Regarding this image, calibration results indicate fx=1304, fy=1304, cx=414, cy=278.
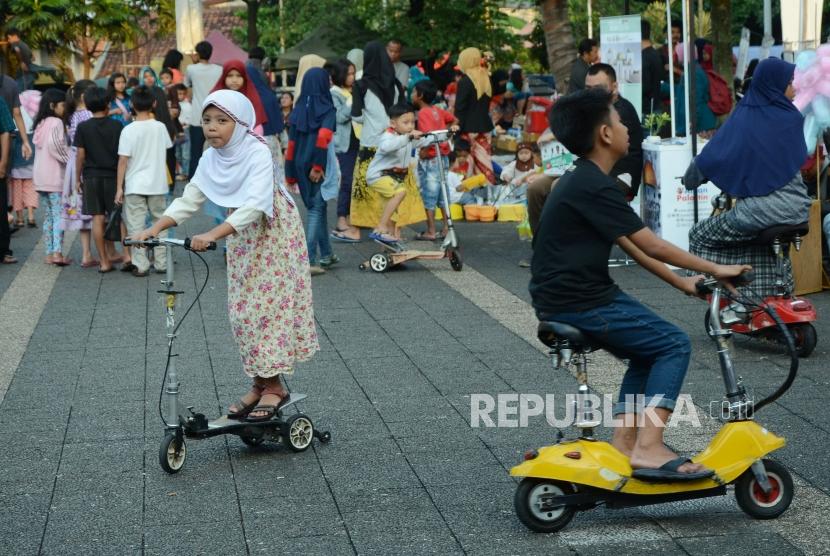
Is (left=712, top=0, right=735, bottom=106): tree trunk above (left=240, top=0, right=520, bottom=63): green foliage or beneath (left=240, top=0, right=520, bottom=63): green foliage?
beneath

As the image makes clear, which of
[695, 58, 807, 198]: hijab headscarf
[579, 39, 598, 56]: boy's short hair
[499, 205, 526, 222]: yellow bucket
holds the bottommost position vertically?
[499, 205, 526, 222]: yellow bucket

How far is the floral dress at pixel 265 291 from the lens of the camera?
610 cm

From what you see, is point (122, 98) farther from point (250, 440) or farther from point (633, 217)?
point (633, 217)

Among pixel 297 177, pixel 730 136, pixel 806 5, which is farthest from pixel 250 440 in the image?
pixel 806 5

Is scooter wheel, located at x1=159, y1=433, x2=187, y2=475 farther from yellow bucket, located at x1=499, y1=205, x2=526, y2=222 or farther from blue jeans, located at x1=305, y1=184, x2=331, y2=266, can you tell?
yellow bucket, located at x1=499, y1=205, x2=526, y2=222

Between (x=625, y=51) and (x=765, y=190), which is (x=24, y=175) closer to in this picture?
(x=625, y=51)

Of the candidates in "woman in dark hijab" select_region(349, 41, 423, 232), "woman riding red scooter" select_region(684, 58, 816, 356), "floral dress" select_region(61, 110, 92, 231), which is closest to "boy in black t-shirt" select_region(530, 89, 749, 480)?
"woman riding red scooter" select_region(684, 58, 816, 356)

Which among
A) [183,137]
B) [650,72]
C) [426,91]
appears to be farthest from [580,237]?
[183,137]

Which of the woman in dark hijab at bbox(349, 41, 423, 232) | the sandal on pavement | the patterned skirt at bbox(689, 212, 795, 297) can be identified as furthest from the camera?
the woman in dark hijab at bbox(349, 41, 423, 232)

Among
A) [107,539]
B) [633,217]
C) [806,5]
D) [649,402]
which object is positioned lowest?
[107,539]

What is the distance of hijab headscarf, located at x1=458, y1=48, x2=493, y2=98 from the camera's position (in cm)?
1627

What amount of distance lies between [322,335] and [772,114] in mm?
3336

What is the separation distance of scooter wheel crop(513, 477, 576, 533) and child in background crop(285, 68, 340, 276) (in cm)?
692

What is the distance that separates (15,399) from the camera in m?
7.42
